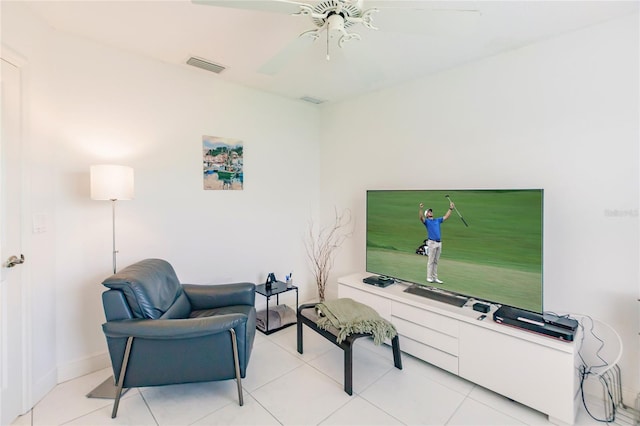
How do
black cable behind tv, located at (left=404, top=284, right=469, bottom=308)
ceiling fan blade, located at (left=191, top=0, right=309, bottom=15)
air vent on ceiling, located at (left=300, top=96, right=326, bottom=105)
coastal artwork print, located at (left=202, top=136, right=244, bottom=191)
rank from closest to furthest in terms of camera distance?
ceiling fan blade, located at (left=191, top=0, right=309, bottom=15), black cable behind tv, located at (left=404, top=284, right=469, bottom=308), coastal artwork print, located at (left=202, top=136, right=244, bottom=191), air vent on ceiling, located at (left=300, top=96, right=326, bottom=105)

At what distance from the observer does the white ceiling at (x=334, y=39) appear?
188 centimetres

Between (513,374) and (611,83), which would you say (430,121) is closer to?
(611,83)

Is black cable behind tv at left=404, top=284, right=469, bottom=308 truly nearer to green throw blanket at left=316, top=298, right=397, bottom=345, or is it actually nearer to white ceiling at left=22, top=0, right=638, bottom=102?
green throw blanket at left=316, top=298, right=397, bottom=345

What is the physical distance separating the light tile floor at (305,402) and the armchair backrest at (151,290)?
602 mm

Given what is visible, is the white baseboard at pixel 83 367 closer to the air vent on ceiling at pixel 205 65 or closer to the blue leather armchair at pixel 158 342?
the blue leather armchair at pixel 158 342

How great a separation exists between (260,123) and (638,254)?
348 cm

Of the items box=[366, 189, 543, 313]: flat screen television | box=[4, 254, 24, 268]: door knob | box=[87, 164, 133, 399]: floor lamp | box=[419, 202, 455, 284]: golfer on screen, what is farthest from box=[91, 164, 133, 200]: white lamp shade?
box=[419, 202, 455, 284]: golfer on screen

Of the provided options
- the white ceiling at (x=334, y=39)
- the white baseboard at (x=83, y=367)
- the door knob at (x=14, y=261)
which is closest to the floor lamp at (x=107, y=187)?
the white baseboard at (x=83, y=367)

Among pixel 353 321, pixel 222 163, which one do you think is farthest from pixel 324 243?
pixel 353 321

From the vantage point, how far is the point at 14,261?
6.12 feet

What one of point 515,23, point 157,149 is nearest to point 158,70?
point 157,149

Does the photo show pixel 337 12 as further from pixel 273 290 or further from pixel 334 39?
pixel 273 290

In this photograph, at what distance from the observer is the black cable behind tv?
8.19 feet

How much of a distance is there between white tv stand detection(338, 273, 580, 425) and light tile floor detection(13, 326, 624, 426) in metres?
0.12
